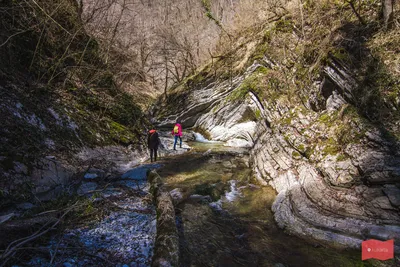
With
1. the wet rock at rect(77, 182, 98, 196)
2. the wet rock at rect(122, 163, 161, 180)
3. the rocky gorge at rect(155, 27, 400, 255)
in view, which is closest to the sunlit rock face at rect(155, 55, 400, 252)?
the rocky gorge at rect(155, 27, 400, 255)

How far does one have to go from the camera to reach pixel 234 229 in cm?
444

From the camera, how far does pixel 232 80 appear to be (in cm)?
1625

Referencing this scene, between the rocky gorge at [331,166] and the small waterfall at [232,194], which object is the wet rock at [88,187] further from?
the rocky gorge at [331,166]

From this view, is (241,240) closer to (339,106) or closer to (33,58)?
(339,106)

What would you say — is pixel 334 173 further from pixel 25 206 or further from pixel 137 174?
pixel 25 206

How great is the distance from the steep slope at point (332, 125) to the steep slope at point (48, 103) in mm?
5618

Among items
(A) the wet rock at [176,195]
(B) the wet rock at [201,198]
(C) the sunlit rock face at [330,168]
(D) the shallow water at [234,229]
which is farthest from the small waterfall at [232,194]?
(A) the wet rock at [176,195]

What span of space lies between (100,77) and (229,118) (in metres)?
8.52

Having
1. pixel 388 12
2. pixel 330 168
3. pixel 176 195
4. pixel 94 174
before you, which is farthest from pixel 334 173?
pixel 94 174

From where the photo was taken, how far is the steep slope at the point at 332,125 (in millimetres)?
4184

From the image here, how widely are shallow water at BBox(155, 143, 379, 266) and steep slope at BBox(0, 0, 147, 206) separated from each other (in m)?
3.20

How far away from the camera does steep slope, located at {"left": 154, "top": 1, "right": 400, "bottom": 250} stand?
4184 millimetres

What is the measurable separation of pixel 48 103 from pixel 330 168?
28.4ft

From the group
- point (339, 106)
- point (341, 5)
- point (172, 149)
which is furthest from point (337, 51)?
point (172, 149)
